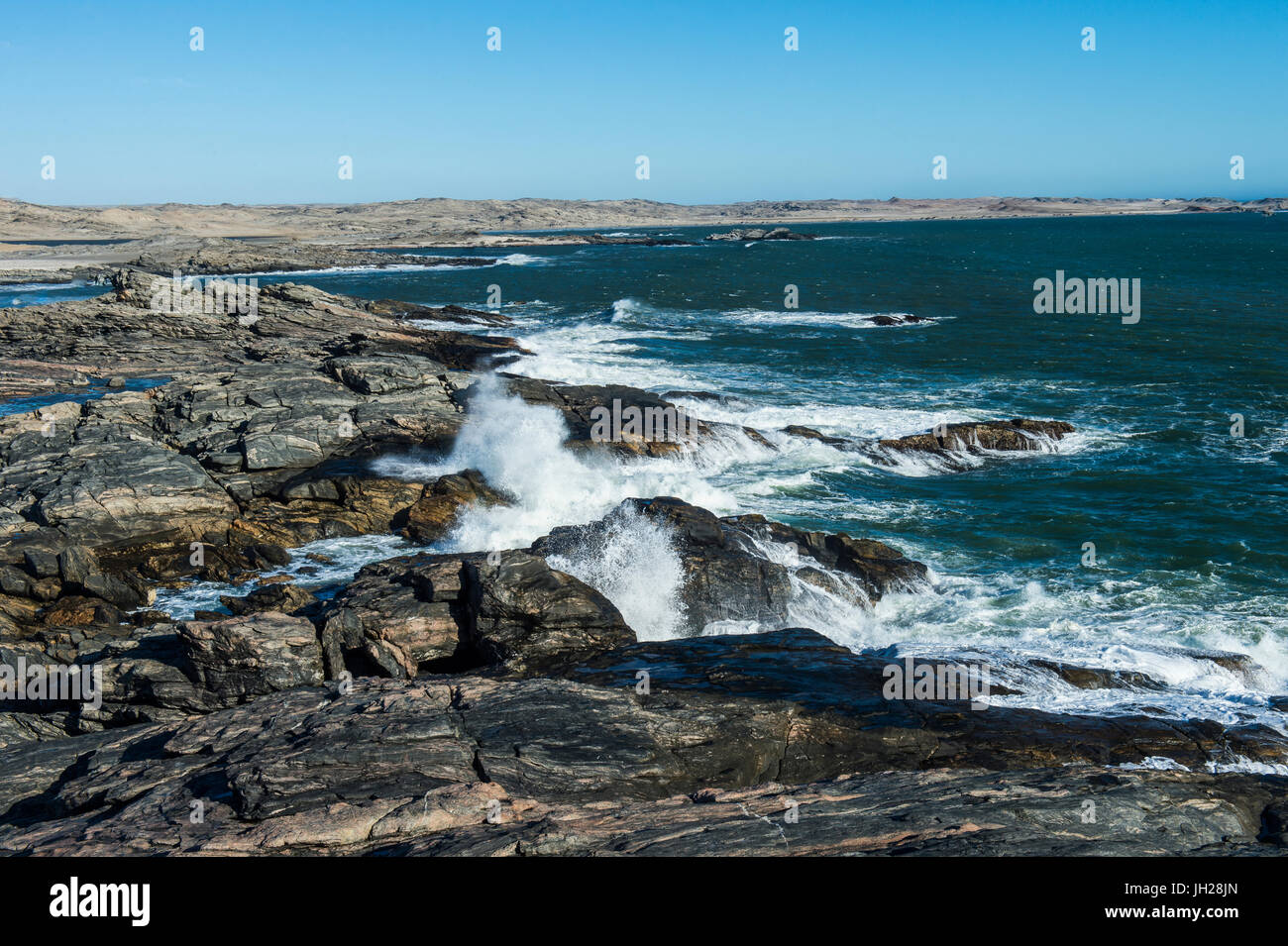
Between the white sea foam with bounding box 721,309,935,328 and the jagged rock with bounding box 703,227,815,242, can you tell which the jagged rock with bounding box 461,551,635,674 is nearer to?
the white sea foam with bounding box 721,309,935,328

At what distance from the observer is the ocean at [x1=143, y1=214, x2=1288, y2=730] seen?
653 inches

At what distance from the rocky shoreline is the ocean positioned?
0.88 m

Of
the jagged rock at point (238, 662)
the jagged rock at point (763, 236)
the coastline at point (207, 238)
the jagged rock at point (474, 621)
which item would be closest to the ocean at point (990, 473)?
the jagged rock at point (474, 621)

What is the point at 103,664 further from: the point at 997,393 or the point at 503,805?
the point at 997,393

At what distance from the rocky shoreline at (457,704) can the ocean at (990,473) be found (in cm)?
88

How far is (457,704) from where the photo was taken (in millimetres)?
10711

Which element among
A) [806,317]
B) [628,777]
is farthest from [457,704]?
[806,317]

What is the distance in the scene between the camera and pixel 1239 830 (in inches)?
328

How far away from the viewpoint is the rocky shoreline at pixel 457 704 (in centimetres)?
823

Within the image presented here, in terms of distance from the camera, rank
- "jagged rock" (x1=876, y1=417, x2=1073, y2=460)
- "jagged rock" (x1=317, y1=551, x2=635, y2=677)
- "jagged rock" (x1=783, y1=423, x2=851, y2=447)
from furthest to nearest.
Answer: "jagged rock" (x1=783, y1=423, x2=851, y2=447) < "jagged rock" (x1=876, y1=417, x2=1073, y2=460) < "jagged rock" (x1=317, y1=551, x2=635, y2=677)

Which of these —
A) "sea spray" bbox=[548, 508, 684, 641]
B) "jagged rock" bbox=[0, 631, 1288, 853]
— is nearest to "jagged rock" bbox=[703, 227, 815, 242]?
"sea spray" bbox=[548, 508, 684, 641]

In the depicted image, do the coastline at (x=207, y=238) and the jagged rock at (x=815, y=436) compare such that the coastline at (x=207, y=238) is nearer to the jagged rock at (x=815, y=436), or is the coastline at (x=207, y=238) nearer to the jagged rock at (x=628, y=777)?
the jagged rock at (x=815, y=436)

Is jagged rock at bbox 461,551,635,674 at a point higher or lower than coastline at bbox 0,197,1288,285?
lower
